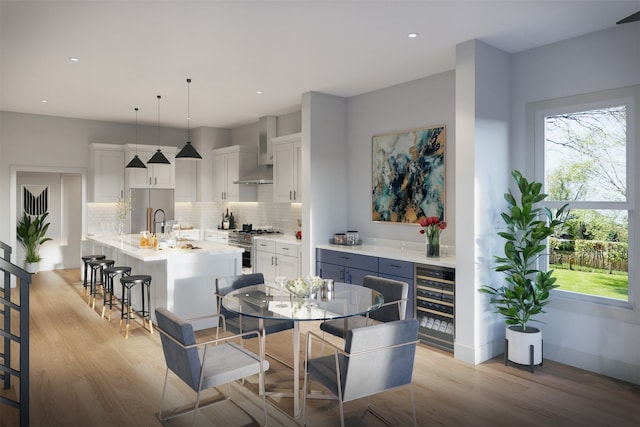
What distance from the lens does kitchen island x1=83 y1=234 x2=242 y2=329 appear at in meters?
5.00

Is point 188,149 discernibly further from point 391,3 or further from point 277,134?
point 391,3

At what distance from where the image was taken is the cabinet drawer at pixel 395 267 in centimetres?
466

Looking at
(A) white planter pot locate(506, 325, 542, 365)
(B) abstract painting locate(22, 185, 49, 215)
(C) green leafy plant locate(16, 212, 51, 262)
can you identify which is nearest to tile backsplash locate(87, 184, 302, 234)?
(C) green leafy plant locate(16, 212, 51, 262)

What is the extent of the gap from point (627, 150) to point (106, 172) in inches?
302

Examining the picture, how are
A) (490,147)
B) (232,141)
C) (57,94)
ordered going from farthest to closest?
(232,141), (57,94), (490,147)

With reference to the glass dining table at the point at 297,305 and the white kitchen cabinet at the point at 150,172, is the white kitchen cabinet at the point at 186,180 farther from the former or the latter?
the glass dining table at the point at 297,305

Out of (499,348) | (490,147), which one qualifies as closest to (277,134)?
(490,147)

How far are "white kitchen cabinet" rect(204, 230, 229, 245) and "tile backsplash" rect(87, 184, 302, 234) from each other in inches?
13.3

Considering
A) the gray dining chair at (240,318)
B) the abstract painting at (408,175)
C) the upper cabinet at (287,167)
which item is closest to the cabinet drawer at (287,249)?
the upper cabinet at (287,167)

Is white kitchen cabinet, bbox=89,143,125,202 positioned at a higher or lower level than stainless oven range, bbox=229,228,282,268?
higher

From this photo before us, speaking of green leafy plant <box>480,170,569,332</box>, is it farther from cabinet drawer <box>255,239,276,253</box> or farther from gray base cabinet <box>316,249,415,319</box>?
cabinet drawer <box>255,239,276,253</box>

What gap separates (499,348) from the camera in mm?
4359

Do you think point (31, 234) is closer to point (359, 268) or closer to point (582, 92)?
point (359, 268)

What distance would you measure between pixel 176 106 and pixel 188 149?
1.79m
